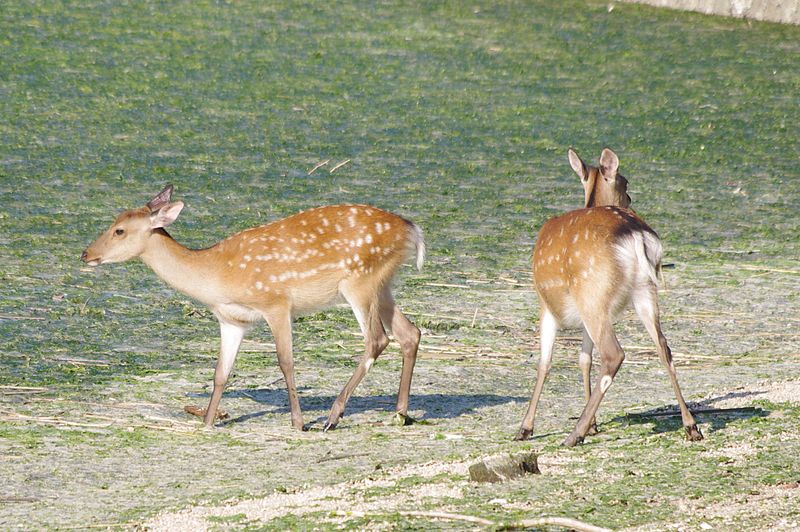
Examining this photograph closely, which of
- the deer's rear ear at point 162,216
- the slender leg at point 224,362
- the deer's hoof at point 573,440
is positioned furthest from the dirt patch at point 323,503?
the deer's rear ear at point 162,216

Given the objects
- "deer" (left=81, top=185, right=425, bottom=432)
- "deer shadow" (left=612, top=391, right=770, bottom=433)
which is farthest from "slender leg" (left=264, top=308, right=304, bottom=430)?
"deer shadow" (left=612, top=391, right=770, bottom=433)

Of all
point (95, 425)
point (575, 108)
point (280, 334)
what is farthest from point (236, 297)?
point (575, 108)

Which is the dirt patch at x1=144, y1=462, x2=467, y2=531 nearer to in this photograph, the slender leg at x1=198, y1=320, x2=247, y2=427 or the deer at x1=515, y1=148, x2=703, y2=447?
the deer at x1=515, y1=148, x2=703, y2=447

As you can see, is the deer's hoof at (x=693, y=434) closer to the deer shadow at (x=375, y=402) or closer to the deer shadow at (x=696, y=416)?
the deer shadow at (x=696, y=416)

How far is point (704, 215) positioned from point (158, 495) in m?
6.74

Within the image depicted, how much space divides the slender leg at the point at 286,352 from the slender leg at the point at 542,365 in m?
1.03

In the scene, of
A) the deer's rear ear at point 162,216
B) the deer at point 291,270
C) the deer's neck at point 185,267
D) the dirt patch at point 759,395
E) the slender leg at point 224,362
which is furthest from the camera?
the deer's rear ear at point 162,216

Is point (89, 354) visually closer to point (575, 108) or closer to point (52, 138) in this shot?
point (52, 138)

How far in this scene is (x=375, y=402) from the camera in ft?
24.5

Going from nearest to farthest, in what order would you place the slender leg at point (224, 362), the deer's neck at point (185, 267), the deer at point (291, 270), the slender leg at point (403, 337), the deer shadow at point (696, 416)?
the deer shadow at point (696, 416) < the slender leg at point (224, 362) < the slender leg at point (403, 337) < the deer at point (291, 270) < the deer's neck at point (185, 267)

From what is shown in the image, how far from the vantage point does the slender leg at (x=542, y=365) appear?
644 cm

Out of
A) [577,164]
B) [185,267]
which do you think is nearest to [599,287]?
[577,164]

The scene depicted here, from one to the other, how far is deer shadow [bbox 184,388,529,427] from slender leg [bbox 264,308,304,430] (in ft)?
0.57

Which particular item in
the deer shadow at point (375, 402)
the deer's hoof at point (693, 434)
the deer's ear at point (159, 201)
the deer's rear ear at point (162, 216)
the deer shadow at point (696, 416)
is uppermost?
the deer's ear at point (159, 201)
